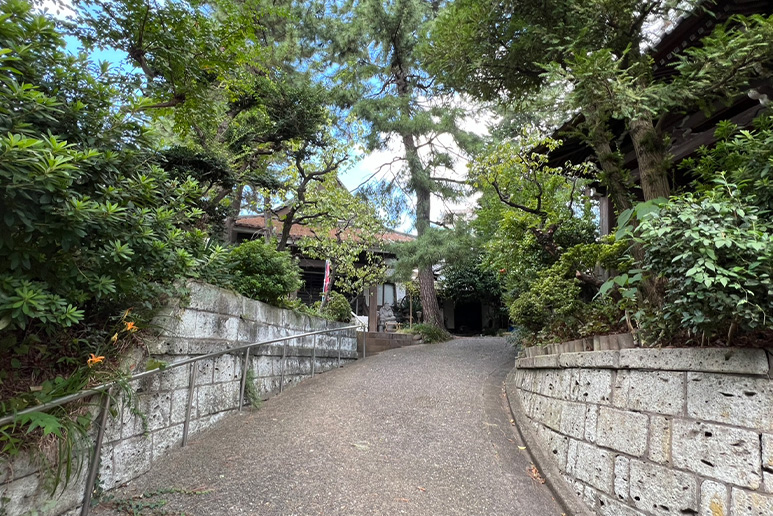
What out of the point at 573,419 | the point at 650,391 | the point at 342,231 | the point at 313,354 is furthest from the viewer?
the point at 342,231

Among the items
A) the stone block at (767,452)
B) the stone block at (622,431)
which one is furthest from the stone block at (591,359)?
the stone block at (767,452)

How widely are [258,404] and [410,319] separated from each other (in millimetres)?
9164

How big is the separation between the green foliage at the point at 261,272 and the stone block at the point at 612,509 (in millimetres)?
4513

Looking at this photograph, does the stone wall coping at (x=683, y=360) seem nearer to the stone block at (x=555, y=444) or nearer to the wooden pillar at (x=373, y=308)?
the stone block at (x=555, y=444)

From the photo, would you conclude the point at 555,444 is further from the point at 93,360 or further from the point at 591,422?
the point at 93,360

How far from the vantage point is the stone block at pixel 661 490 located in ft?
8.04

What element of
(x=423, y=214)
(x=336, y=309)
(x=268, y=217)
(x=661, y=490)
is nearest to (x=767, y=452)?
(x=661, y=490)

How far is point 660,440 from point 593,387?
723 mm

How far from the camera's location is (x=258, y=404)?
5.15m

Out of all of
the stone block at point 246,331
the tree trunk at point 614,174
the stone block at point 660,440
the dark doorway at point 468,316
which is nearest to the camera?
Answer: the stone block at point 660,440

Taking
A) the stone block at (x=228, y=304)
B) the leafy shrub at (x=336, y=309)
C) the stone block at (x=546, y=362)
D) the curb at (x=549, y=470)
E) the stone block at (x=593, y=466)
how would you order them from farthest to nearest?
the leafy shrub at (x=336, y=309) < the stone block at (x=228, y=304) < the stone block at (x=546, y=362) < the curb at (x=549, y=470) < the stone block at (x=593, y=466)

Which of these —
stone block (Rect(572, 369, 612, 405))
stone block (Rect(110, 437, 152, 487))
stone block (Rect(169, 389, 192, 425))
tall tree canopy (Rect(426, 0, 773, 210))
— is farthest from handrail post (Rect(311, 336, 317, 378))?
tall tree canopy (Rect(426, 0, 773, 210))

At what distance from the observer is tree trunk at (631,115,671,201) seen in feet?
12.5

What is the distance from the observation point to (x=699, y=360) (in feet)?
8.29
